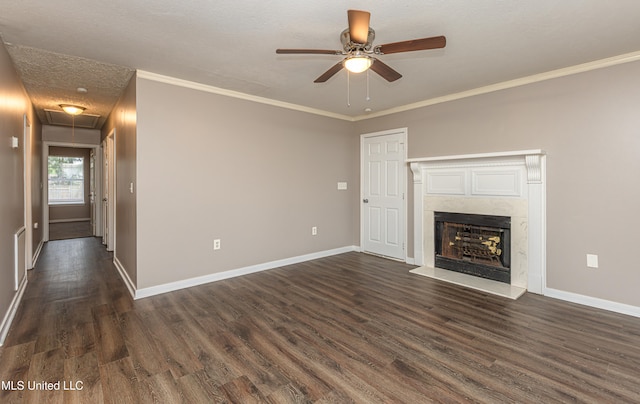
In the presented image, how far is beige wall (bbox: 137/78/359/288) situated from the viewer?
11.3 ft

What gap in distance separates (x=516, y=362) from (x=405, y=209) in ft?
9.58

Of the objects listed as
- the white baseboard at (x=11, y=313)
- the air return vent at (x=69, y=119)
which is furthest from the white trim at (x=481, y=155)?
the air return vent at (x=69, y=119)

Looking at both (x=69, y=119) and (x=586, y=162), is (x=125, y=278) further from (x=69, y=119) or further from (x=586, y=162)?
(x=586, y=162)

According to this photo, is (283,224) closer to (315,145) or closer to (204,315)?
(315,145)

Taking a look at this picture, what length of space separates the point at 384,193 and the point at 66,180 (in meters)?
10.2

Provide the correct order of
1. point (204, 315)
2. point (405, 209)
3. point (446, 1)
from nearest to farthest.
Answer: point (446, 1)
point (204, 315)
point (405, 209)

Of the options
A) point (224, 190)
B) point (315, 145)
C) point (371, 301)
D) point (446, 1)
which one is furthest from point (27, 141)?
point (446, 1)

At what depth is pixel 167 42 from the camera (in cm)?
266

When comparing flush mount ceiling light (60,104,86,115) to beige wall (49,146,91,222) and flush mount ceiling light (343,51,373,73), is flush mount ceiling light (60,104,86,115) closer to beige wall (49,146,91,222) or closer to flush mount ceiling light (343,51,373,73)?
flush mount ceiling light (343,51,373,73)

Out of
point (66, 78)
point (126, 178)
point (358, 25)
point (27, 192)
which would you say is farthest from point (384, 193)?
point (27, 192)

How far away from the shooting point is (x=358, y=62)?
229cm

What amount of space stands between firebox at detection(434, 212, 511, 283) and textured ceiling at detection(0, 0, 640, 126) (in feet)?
5.81

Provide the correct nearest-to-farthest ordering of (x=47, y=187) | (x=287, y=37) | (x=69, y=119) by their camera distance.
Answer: (x=287, y=37)
(x=69, y=119)
(x=47, y=187)

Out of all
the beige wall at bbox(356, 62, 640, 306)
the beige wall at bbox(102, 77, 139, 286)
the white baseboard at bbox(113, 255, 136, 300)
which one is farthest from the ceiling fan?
the white baseboard at bbox(113, 255, 136, 300)
